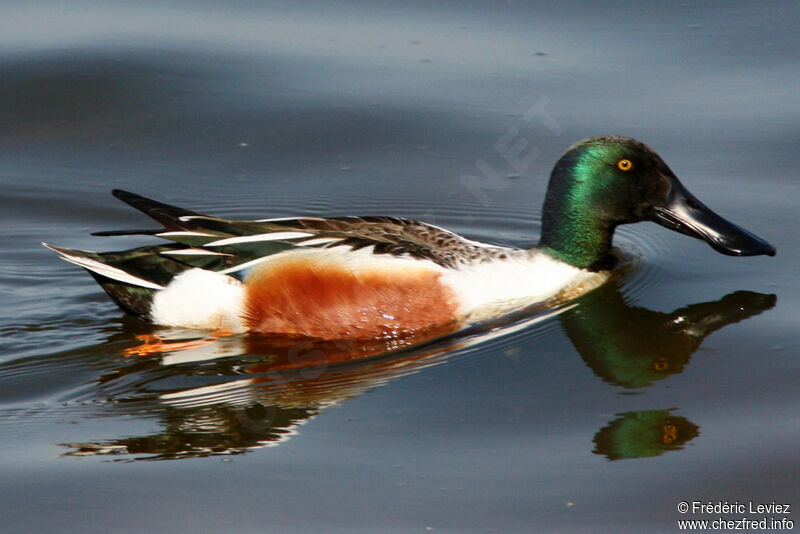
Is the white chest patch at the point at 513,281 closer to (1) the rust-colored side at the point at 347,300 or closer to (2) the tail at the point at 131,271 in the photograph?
(1) the rust-colored side at the point at 347,300

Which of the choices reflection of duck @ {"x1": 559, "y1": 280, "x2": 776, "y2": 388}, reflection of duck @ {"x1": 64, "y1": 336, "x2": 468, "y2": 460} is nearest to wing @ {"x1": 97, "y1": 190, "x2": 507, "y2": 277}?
reflection of duck @ {"x1": 64, "y1": 336, "x2": 468, "y2": 460}

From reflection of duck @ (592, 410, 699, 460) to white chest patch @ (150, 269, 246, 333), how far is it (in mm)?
2012

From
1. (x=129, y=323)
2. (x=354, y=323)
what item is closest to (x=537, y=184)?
(x=354, y=323)

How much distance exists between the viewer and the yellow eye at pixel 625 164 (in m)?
6.15

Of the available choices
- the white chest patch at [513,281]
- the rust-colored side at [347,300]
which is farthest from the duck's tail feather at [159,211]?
the white chest patch at [513,281]

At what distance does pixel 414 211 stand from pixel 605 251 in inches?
54.3

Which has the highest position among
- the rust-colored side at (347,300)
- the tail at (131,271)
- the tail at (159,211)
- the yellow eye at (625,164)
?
the yellow eye at (625,164)

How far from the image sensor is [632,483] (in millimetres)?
4375

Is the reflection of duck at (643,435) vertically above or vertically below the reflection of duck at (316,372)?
below

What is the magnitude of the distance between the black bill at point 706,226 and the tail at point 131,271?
95.6 inches

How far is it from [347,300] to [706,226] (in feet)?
6.04

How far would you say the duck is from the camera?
19.2 ft

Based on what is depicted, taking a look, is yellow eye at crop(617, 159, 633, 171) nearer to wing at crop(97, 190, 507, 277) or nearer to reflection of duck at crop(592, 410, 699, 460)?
wing at crop(97, 190, 507, 277)

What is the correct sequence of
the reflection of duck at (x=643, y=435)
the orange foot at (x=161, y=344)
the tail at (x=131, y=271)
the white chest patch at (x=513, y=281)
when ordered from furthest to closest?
the tail at (x=131, y=271) < the white chest patch at (x=513, y=281) < the orange foot at (x=161, y=344) < the reflection of duck at (x=643, y=435)
